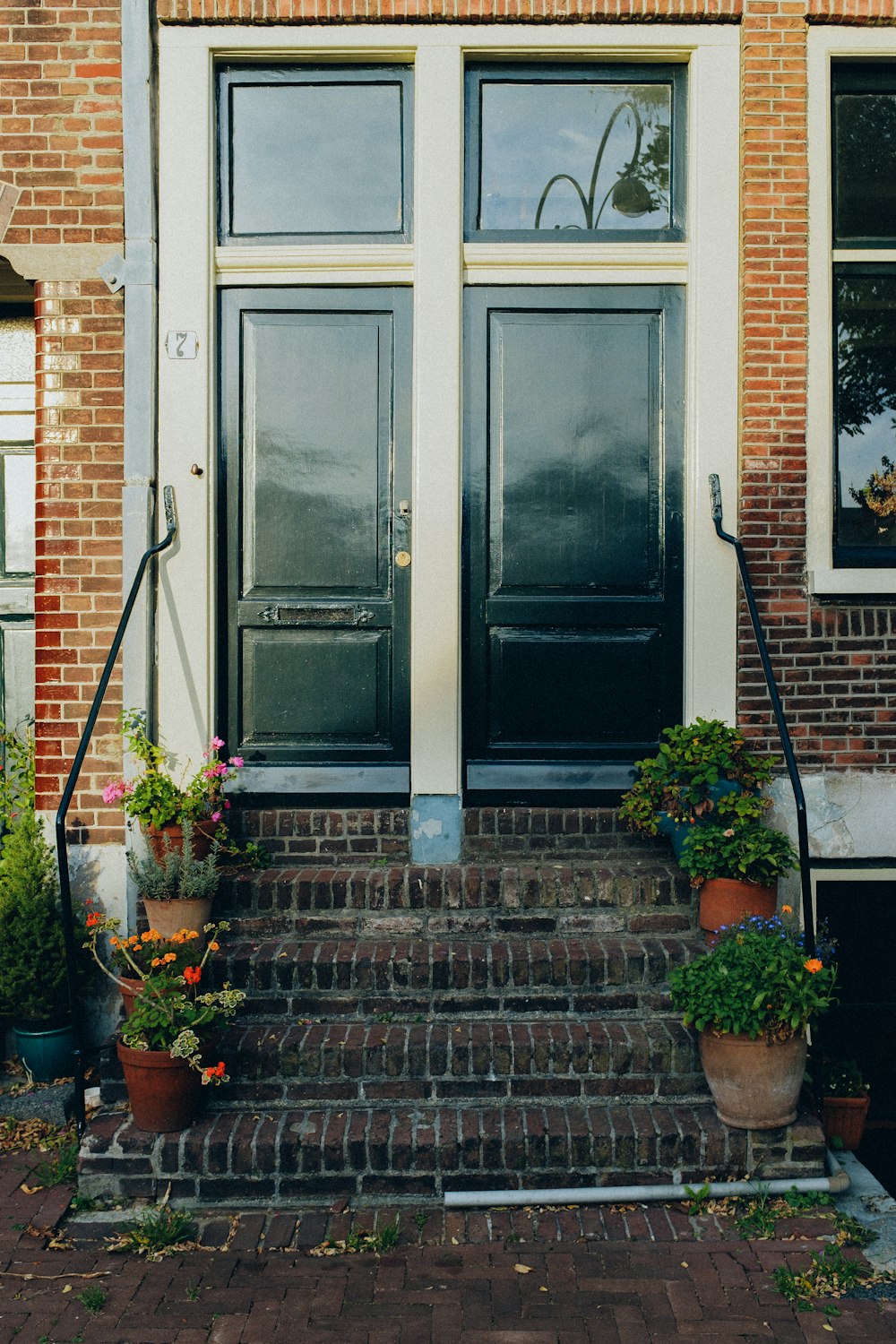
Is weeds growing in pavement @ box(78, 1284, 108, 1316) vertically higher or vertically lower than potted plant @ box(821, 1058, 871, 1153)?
lower

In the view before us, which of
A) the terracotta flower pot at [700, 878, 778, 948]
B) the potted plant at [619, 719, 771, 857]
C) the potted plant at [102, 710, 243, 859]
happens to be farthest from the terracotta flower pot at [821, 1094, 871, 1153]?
the potted plant at [102, 710, 243, 859]

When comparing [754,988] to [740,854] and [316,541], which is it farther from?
[316,541]

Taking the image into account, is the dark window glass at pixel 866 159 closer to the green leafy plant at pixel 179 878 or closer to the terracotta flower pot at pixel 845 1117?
the terracotta flower pot at pixel 845 1117

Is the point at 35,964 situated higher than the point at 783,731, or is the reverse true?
the point at 783,731

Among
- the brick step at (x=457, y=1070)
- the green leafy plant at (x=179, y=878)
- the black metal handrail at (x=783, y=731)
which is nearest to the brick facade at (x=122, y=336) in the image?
the black metal handrail at (x=783, y=731)

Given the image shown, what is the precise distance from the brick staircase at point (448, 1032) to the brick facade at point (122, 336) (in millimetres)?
999

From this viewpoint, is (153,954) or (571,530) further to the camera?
(571,530)

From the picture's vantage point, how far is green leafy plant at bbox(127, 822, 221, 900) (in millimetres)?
4062

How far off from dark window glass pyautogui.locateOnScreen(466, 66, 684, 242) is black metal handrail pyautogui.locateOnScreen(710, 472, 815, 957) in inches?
56.3

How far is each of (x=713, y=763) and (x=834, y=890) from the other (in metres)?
1.08

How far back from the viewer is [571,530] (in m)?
4.82

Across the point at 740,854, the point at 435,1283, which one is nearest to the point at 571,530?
the point at 740,854

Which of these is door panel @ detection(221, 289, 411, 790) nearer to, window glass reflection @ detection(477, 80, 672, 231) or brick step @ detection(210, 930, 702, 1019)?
window glass reflection @ detection(477, 80, 672, 231)

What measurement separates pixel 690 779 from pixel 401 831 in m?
1.33
